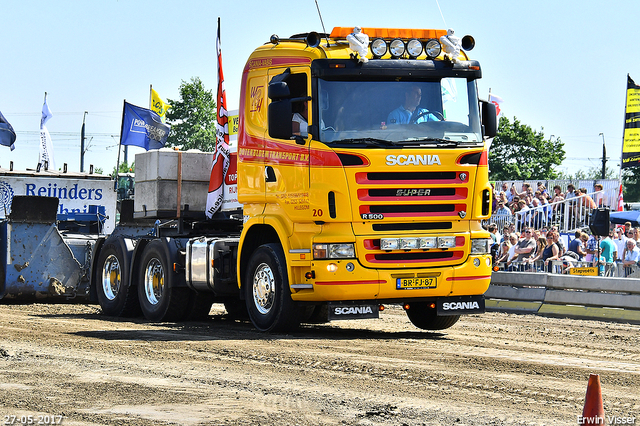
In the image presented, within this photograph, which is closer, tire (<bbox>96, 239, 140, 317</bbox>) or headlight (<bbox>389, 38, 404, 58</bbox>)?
headlight (<bbox>389, 38, 404, 58</bbox>)

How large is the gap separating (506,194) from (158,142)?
32.9ft

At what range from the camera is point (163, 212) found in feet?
48.2

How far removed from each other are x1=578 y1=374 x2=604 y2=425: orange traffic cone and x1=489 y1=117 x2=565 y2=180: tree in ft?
241

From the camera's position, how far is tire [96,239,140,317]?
49.1 feet

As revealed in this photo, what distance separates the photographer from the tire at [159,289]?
539 inches

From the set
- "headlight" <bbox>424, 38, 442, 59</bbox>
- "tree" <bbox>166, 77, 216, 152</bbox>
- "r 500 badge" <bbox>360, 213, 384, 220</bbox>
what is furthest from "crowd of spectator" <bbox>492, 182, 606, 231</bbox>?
"tree" <bbox>166, 77, 216, 152</bbox>

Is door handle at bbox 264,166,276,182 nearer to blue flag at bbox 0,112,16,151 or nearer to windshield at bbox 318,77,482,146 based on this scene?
windshield at bbox 318,77,482,146

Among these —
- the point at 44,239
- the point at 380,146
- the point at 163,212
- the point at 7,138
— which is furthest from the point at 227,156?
the point at 7,138

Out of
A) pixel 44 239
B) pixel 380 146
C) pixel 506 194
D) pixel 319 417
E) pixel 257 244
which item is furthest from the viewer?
pixel 506 194

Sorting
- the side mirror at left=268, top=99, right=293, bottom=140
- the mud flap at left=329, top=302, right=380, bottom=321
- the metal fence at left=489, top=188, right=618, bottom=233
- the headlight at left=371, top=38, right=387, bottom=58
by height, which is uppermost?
the headlight at left=371, top=38, right=387, bottom=58

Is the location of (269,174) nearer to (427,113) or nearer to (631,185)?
(427,113)

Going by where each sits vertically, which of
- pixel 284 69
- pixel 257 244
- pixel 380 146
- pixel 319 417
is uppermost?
pixel 284 69

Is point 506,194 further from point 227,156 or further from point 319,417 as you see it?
point 319,417

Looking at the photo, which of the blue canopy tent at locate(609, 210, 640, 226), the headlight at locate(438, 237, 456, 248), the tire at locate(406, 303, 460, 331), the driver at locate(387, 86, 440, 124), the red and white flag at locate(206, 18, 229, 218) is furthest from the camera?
the blue canopy tent at locate(609, 210, 640, 226)
